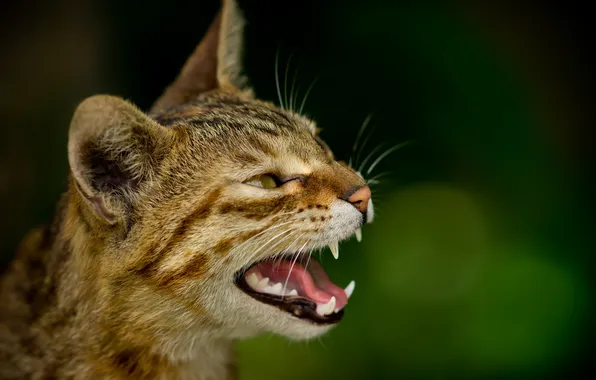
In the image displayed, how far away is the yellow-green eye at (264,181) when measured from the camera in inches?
104

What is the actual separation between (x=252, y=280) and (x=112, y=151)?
72 cm

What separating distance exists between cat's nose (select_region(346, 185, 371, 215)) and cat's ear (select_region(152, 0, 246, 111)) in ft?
3.20

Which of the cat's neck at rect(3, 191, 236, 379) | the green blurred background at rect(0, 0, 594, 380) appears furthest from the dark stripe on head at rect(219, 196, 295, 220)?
the green blurred background at rect(0, 0, 594, 380)

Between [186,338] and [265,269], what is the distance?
407 millimetres

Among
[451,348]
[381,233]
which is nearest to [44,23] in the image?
[381,233]

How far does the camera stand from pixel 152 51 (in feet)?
20.4

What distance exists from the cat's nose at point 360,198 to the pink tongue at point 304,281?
34 cm

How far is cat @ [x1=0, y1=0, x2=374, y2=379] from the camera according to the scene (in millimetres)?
2527

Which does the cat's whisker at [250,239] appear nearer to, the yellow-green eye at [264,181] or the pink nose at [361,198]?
the yellow-green eye at [264,181]

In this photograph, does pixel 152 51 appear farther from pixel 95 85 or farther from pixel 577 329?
pixel 577 329

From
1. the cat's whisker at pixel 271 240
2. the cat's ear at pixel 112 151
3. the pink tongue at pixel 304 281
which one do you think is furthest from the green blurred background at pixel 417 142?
the cat's ear at pixel 112 151

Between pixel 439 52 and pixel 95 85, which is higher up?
pixel 439 52

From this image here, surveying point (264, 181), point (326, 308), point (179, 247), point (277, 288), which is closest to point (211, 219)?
point (179, 247)

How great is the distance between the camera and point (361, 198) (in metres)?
2.68
